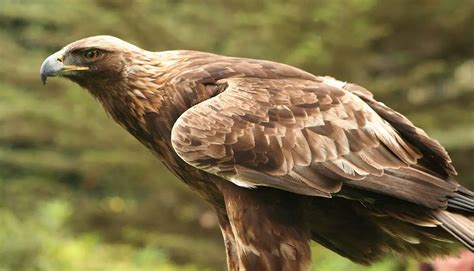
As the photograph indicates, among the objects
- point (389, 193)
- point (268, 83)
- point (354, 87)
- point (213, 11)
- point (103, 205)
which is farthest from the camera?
point (103, 205)

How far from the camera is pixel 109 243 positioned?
478 inches

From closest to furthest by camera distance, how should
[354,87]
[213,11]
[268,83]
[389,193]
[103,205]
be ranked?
[389,193]
[268,83]
[354,87]
[213,11]
[103,205]

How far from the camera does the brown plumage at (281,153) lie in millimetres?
3955

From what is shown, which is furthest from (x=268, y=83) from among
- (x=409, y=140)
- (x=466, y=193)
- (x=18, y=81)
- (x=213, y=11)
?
(x=18, y=81)

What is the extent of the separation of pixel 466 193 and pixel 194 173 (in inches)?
46.2

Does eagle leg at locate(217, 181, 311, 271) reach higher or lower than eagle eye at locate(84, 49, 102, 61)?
lower

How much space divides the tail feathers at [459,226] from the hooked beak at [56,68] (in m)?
1.69

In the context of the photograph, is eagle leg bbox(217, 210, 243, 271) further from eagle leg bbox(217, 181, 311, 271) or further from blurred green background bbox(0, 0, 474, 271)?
blurred green background bbox(0, 0, 474, 271)

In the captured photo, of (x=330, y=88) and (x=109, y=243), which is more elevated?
(x=330, y=88)

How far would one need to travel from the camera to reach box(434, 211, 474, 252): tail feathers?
12.6ft

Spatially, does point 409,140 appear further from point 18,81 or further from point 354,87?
point 18,81

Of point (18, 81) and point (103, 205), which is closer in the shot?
point (18, 81)

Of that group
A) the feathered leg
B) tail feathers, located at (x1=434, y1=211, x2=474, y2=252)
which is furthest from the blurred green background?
tail feathers, located at (x1=434, y1=211, x2=474, y2=252)

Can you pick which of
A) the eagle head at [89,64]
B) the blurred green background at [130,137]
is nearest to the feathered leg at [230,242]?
the eagle head at [89,64]
